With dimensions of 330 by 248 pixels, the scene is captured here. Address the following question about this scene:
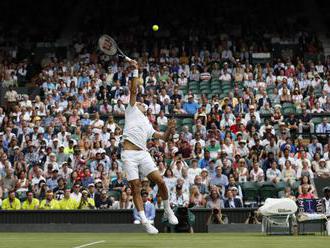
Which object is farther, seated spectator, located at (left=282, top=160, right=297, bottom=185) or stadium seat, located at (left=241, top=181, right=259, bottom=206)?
seated spectator, located at (left=282, top=160, right=297, bottom=185)

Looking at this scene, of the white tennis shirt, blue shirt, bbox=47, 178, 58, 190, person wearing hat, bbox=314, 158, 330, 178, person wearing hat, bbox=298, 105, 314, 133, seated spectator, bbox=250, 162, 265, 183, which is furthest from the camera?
person wearing hat, bbox=298, 105, 314, 133

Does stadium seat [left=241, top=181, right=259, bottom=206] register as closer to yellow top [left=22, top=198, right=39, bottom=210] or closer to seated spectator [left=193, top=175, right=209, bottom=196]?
seated spectator [left=193, top=175, right=209, bottom=196]

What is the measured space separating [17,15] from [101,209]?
869 inches

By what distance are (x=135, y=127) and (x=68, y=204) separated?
30.1ft

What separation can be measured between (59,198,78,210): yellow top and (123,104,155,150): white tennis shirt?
8.93 m

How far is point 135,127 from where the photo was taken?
13469 mm

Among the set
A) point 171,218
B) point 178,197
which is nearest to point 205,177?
point 178,197

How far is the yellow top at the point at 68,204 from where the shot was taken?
22.2 m

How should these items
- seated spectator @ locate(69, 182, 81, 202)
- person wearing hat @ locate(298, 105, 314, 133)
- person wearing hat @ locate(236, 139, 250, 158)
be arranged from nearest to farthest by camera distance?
seated spectator @ locate(69, 182, 81, 202) → person wearing hat @ locate(236, 139, 250, 158) → person wearing hat @ locate(298, 105, 314, 133)

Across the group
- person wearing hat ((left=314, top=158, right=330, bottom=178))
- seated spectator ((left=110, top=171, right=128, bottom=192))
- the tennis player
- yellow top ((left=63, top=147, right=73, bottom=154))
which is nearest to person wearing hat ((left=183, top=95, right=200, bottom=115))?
yellow top ((left=63, top=147, right=73, bottom=154))

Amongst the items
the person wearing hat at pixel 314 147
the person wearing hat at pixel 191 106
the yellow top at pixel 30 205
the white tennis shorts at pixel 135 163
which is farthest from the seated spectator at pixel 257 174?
the white tennis shorts at pixel 135 163

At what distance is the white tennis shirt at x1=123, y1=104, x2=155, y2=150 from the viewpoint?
1348 centimetres

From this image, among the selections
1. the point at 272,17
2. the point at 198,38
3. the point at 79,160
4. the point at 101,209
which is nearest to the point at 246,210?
the point at 101,209

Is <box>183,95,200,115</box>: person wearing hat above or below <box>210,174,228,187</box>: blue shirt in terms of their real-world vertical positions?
above
